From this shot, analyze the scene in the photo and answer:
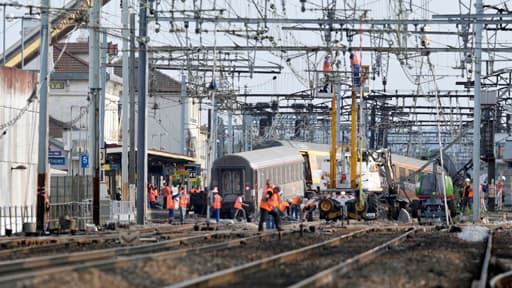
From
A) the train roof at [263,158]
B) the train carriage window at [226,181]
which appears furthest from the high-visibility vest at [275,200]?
the train carriage window at [226,181]

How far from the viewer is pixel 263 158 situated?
49.1 m

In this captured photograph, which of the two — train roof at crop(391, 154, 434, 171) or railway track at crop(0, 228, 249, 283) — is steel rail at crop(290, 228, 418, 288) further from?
train roof at crop(391, 154, 434, 171)

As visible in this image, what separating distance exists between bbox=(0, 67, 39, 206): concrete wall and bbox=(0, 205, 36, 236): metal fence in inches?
17.4

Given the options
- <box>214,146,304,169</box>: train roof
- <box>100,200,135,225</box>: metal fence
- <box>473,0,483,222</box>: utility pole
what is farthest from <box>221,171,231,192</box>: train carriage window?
<box>473,0,483,222</box>: utility pole

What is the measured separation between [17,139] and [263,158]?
46.6 feet

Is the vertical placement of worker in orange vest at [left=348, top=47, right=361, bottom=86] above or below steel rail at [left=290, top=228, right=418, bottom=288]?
above

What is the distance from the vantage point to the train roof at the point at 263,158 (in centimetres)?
4741

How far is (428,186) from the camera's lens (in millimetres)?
48625

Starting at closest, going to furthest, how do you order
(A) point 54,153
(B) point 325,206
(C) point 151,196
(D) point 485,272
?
(D) point 485,272 → (B) point 325,206 → (A) point 54,153 → (C) point 151,196

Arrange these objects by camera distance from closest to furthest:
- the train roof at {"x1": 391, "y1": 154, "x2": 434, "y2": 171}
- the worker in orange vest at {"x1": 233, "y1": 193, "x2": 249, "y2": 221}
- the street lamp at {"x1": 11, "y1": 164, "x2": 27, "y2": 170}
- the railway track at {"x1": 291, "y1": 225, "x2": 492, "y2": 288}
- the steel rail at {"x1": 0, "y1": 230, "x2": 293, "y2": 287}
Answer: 1. the steel rail at {"x1": 0, "y1": 230, "x2": 293, "y2": 287}
2. the railway track at {"x1": 291, "y1": 225, "x2": 492, "y2": 288}
3. the street lamp at {"x1": 11, "y1": 164, "x2": 27, "y2": 170}
4. the worker in orange vest at {"x1": 233, "y1": 193, "x2": 249, "y2": 221}
5. the train roof at {"x1": 391, "y1": 154, "x2": 434, "y2": 171}

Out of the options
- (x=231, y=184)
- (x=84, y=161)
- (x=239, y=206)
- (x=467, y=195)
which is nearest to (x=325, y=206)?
(x=239, y=206)

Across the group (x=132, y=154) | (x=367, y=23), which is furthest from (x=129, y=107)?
(x=367, y=23)

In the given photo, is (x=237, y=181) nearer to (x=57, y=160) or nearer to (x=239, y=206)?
(x=239, y=206)

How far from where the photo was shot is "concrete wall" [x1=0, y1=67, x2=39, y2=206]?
3634 cm
